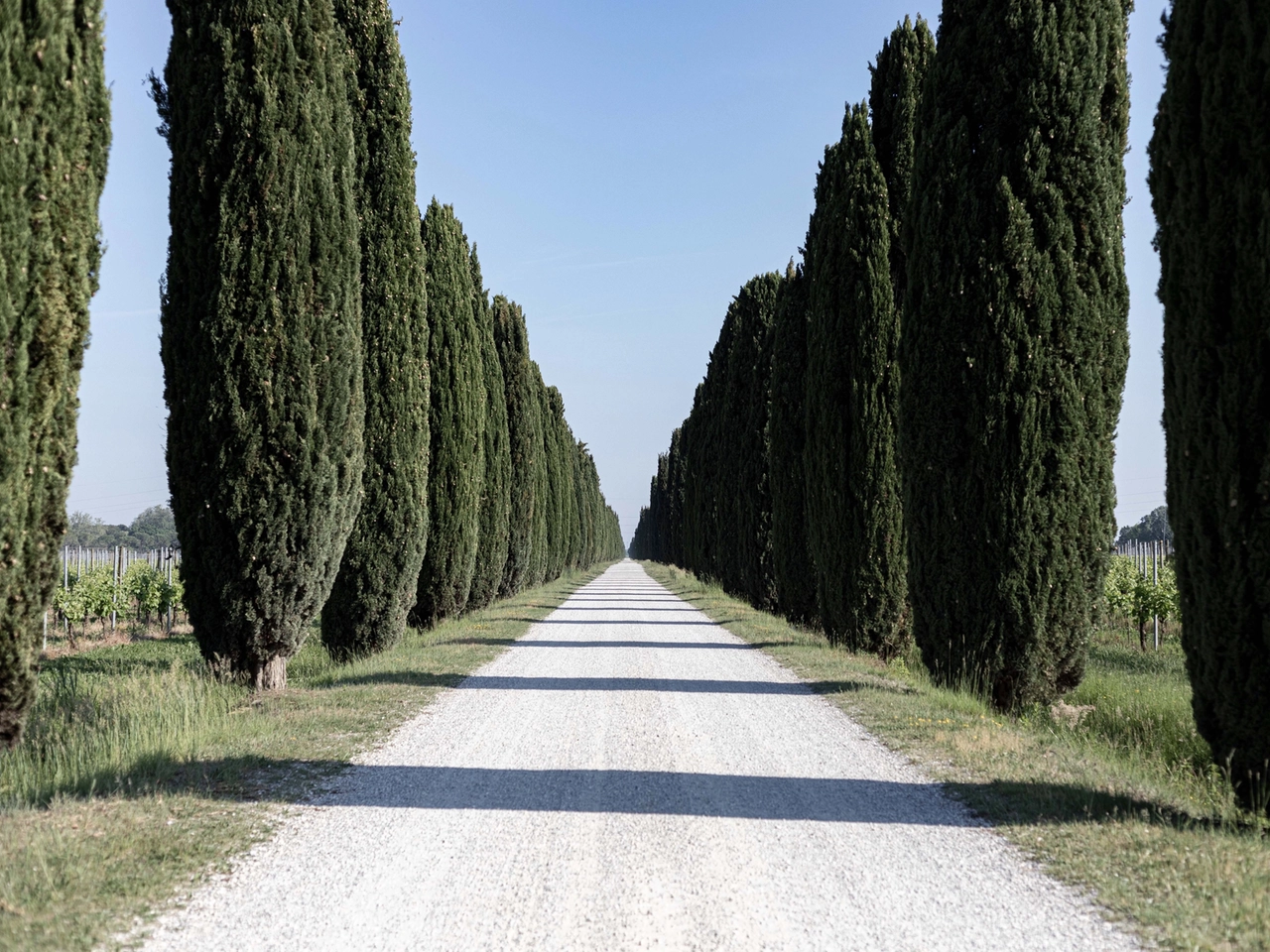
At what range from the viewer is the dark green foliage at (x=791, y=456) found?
1794 cm

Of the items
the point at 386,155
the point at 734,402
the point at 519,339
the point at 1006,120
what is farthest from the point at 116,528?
the point at 1006,120

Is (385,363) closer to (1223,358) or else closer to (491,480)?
(491,480)

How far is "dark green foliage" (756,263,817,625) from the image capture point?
17.9 metres

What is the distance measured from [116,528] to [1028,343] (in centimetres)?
11365

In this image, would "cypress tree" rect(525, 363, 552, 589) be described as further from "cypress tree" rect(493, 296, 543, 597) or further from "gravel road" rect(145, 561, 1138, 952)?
"gravel road" rect(145, 561, 1138, 952)

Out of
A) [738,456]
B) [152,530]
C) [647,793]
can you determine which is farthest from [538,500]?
[152,530]

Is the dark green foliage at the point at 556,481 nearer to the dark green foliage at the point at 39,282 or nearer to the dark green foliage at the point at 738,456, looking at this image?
the dark green foliage at the point at 738,456

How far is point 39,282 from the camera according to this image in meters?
5.02

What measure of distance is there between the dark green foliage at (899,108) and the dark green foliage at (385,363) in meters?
7.56

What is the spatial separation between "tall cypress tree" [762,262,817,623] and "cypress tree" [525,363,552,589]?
454 inches

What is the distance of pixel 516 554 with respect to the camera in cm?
2678

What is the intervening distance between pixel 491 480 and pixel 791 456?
7930 mm

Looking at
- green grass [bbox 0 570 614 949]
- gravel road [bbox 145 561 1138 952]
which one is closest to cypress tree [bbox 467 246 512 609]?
green grass [bbox 0 570 614 949]

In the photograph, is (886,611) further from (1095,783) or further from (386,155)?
(386,155)
